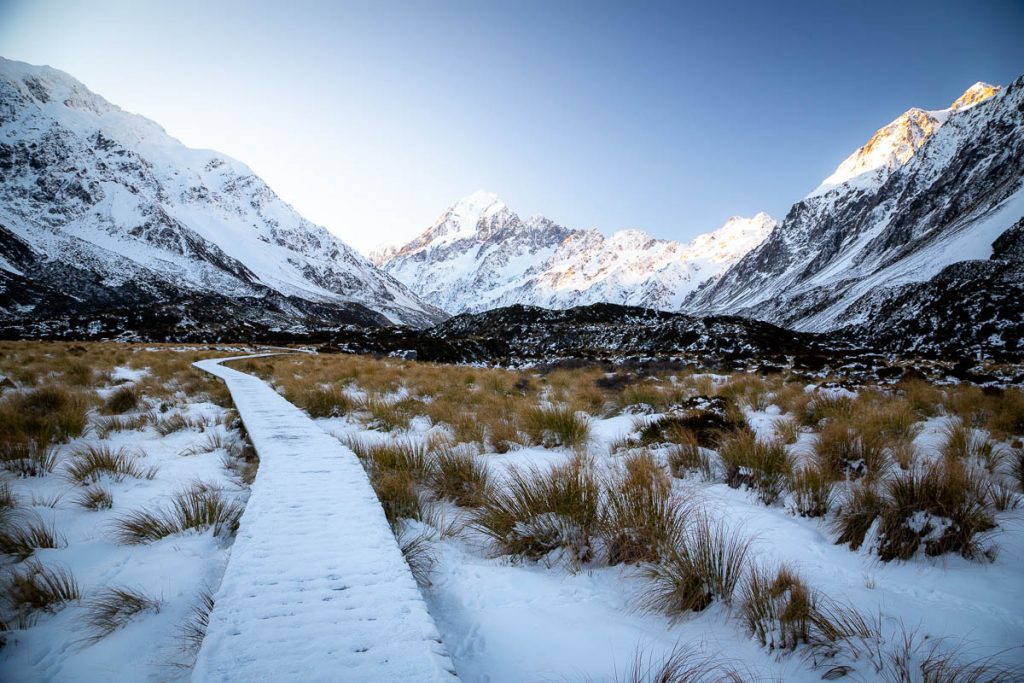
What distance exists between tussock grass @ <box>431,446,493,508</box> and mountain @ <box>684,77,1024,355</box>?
34.2 meters

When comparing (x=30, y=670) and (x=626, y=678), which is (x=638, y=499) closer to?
(x=626, y=678)

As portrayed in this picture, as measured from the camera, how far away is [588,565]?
273 cm

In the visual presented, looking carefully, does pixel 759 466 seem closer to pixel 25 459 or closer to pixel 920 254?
pixel 25 459

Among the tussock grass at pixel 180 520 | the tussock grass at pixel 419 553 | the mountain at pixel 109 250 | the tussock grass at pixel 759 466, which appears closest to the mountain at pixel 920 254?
the tussock grass at pixel 759 466

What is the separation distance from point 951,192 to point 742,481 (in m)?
112

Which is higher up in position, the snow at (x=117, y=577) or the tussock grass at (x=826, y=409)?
the tussock grass at (x=826, y=409)

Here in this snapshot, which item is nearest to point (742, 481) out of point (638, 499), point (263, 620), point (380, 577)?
point (638, 499)

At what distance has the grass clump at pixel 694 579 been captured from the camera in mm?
2209

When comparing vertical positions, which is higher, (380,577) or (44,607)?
(380,577)

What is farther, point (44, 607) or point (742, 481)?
point (742, 481)

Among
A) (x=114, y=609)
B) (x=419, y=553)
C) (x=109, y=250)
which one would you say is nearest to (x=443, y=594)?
(x=419, y=553)

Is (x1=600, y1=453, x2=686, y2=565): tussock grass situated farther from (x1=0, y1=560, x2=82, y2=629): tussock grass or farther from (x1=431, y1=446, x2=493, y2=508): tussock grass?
(x1=0, y1=560, x2=82, y2=629): tussock grass

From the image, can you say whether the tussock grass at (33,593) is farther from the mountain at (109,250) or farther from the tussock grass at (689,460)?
the mountain at (109,250)

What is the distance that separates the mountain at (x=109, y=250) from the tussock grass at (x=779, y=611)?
70.8 metres
